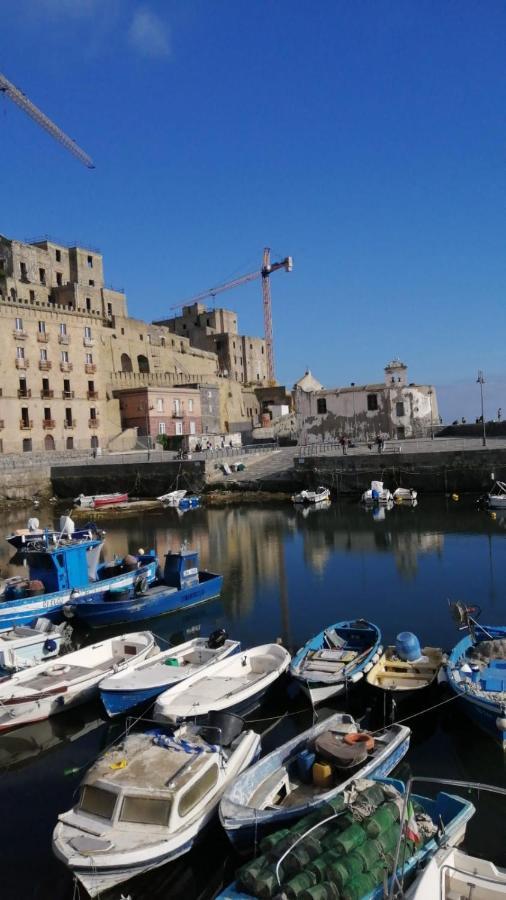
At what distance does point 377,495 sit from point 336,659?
3105 cm

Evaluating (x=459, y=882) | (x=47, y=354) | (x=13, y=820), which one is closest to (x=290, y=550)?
(x=13, y=820)

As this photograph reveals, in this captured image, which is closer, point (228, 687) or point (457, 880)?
point (457, 880)

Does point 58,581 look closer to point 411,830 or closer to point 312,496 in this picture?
point 411,830

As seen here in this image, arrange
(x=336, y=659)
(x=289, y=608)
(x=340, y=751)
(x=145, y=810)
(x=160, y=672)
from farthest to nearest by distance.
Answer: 1. (x=289, y=608)
2. (x=336, y=659)
3. (x=160, y=672)
4. (x=340, y=751)
5. (x=145, y=810)

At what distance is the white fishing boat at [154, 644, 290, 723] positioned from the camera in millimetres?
11734

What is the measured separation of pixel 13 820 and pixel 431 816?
6.39m

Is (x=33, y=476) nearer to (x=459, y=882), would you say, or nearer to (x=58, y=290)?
(x=58, y=290)

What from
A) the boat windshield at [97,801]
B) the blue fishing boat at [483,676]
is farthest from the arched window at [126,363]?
the boat windshield at [97,801]

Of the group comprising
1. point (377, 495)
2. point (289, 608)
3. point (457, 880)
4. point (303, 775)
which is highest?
point (377, 495)

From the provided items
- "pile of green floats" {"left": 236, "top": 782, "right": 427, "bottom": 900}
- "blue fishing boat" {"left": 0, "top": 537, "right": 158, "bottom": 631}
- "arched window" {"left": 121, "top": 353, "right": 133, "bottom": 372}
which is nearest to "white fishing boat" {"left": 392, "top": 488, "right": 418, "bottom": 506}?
"blue fishing boat" {"left": 0, "top": 537, "right": 158, "bottom": 631}

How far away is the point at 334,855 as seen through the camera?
727 centimetres

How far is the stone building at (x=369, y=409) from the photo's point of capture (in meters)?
57.3

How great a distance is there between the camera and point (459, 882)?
733 centimetres

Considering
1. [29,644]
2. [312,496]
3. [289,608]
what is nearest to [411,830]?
[29,644]
